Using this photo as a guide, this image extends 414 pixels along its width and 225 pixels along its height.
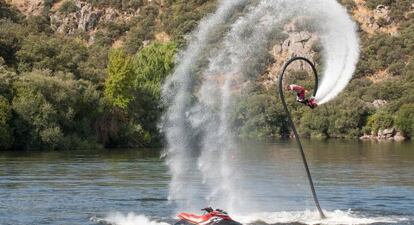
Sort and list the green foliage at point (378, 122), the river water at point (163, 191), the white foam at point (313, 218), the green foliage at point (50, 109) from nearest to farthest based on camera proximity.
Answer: the white foam at point (313, 218) < the river water at point (163, 191) < the green foliage at point (50, 109) < the green foliage at point (378, 122)

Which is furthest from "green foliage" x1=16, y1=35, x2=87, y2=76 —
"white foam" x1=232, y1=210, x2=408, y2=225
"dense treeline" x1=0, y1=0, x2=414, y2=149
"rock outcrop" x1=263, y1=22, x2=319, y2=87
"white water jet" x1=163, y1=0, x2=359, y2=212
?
"white foam" x1=232, y1=210, x2=408, y2=225

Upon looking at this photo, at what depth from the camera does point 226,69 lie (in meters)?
44.4

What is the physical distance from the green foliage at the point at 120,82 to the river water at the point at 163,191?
2959cm

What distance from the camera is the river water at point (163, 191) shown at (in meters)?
41.9

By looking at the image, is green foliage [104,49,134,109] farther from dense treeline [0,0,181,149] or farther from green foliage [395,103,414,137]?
green foliage [395,103,414,137]

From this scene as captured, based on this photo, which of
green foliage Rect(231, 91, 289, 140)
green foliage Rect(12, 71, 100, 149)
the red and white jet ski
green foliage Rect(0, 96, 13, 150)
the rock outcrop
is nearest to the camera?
the red and white jet ski

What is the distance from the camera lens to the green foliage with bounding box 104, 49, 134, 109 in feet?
391

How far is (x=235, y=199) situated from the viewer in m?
47.8

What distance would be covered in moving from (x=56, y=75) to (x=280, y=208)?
7556 cm

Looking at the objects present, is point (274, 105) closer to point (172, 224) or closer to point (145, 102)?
point (145, 102)

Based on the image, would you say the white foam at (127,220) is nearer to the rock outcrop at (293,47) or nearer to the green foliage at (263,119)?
the green foliage at (263,119)

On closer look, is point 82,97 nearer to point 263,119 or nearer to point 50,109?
point 50,109

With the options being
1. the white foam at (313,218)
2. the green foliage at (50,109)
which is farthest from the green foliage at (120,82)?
the white foam at (313,218)

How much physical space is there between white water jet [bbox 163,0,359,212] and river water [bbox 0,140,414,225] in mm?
1881
